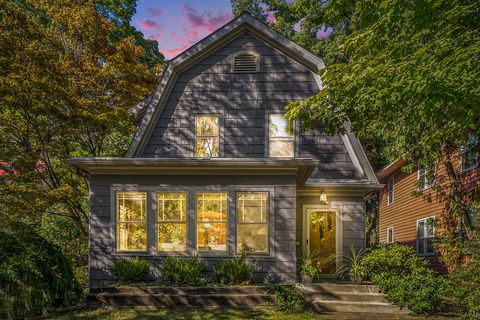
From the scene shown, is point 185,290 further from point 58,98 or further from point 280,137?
point 58,98

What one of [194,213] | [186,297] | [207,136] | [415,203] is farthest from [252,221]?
[415,203]

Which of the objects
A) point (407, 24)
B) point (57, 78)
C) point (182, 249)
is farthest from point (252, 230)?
point (57, 78)

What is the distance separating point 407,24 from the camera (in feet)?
24.3

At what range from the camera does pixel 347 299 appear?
8586 mm

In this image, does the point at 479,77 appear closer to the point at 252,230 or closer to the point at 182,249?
the point at 252,230

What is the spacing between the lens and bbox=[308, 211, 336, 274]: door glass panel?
37.9ft

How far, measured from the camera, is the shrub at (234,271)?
8.74 m

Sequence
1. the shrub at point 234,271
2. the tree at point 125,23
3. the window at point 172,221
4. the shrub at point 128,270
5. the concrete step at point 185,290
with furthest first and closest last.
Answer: the tree at point 125,23 → the window at point 172,221 → the shrub at point 128,270 → the shrub at point 234,271 → the concrete step at point 185,290

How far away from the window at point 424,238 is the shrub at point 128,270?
35.4 feet

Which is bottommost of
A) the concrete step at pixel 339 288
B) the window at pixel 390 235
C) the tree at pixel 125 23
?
the window at pixel 390 235

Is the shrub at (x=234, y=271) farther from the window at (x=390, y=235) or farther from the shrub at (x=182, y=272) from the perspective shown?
the window at (x=390, y=235)

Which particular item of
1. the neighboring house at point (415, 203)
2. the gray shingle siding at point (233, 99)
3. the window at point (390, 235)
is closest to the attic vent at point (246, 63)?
the gray shingle siding at point (233, 99)

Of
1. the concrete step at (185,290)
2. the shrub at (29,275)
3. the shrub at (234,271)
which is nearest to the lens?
the shrub at (29,275)

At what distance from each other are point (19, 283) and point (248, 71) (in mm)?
8716
